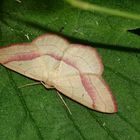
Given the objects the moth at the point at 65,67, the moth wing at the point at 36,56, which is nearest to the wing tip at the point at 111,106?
the moth at the point at 65,67

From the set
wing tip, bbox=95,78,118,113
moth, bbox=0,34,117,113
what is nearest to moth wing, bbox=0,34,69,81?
moth, bbox=0,34,117,113

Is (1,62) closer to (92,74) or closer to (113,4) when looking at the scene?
(92,74)

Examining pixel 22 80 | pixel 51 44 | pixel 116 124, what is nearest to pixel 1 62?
pixel 22 80

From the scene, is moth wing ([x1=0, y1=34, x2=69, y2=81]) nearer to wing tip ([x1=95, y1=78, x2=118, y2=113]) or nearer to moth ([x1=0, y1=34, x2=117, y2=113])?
moth ([x1=0, y1=34, x2=117, y2=113])

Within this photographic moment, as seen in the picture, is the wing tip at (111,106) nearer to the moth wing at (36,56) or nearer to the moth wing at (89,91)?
the moth wing at (89,91)

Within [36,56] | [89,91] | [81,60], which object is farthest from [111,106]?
[36,56]

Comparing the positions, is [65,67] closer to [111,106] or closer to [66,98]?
[66,98]
